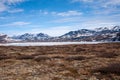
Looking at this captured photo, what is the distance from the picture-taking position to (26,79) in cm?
2652

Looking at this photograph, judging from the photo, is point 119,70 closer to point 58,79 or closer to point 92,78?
point 92,78

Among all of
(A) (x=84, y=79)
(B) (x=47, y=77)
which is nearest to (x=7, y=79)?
(B) (x=47, y=77)

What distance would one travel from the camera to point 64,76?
28109 mm

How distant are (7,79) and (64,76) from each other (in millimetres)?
7525

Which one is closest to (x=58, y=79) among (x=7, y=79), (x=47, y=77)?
(x=47, y=77)

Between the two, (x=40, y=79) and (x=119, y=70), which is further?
(x=119, y=70)

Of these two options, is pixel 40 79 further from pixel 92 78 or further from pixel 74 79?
pixel 92 78

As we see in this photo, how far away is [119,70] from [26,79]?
13.0 m

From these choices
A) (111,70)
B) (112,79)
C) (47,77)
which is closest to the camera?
(112,79)

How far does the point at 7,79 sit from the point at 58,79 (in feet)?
21.7


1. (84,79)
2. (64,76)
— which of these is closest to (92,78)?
(84,79)

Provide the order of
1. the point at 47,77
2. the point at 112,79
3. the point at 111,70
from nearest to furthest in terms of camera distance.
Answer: the point at 112,79
the point at 47,77
the point at 111,70

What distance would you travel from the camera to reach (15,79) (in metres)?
26.8

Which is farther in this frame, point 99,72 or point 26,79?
point 99,72
